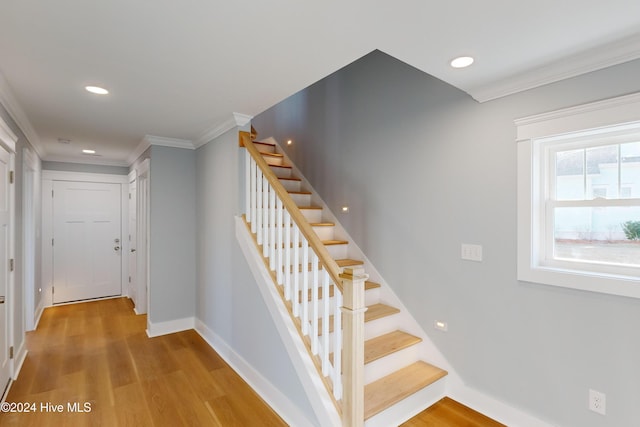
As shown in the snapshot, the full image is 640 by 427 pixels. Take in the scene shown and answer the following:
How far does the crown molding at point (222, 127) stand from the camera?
2.80 m

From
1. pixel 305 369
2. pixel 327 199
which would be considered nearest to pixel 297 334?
pixel 305 369

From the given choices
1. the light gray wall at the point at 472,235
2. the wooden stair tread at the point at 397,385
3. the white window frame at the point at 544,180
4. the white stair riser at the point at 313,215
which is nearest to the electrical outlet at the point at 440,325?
the light gray wall at the point at 472,235

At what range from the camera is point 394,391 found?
82.9 inches

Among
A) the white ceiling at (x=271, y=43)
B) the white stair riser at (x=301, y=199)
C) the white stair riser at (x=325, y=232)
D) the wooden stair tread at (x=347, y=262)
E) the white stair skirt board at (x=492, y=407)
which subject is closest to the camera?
the white ceiling at (x=271, y=43)

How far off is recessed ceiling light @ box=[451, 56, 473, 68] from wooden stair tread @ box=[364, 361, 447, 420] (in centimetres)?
207

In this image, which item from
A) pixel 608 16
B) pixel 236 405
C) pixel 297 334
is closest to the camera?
pixel 608 16

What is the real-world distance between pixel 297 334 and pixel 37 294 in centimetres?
419

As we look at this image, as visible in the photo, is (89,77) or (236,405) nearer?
(89,77)

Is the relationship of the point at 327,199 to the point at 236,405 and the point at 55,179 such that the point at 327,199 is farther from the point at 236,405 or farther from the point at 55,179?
the point at 55,179

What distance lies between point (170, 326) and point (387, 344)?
2678 mm

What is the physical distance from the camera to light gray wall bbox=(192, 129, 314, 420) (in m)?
2.30

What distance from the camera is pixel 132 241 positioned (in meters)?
4.99

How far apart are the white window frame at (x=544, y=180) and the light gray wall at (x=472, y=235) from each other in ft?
0.17

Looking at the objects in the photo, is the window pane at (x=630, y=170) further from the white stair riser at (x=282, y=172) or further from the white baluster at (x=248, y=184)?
the white stair riser at (x=282, y=172)
